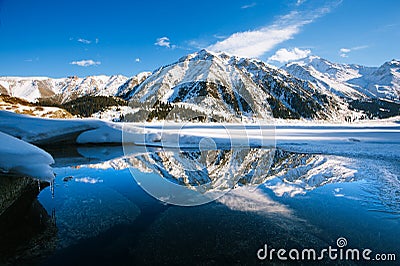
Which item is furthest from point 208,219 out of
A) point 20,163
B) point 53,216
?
point 20,163

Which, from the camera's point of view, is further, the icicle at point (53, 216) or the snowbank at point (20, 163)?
the icicle at point (53, 216)

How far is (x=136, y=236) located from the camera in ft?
20.2

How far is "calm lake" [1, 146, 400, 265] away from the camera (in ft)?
17.8

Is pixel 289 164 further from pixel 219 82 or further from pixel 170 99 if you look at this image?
pixel 219 82

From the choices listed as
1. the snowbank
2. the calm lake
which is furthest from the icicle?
the snowbank

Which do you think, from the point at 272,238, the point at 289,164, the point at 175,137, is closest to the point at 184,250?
the point at 272,238

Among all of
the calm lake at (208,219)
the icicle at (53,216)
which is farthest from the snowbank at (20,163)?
the calm lake at (208,219)

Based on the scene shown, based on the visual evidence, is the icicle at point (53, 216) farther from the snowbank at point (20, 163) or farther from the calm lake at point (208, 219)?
the snowbank at point (20, 163)

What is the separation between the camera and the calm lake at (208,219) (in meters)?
5.43

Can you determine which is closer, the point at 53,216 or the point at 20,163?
the point at 20,163

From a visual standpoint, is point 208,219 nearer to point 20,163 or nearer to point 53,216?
point 53,216

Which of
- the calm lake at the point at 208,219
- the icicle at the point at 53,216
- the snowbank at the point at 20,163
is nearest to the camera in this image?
the calm lake at the point at 208,219

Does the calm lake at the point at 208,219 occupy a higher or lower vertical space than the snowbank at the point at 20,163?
lower

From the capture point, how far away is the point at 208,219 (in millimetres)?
7176
